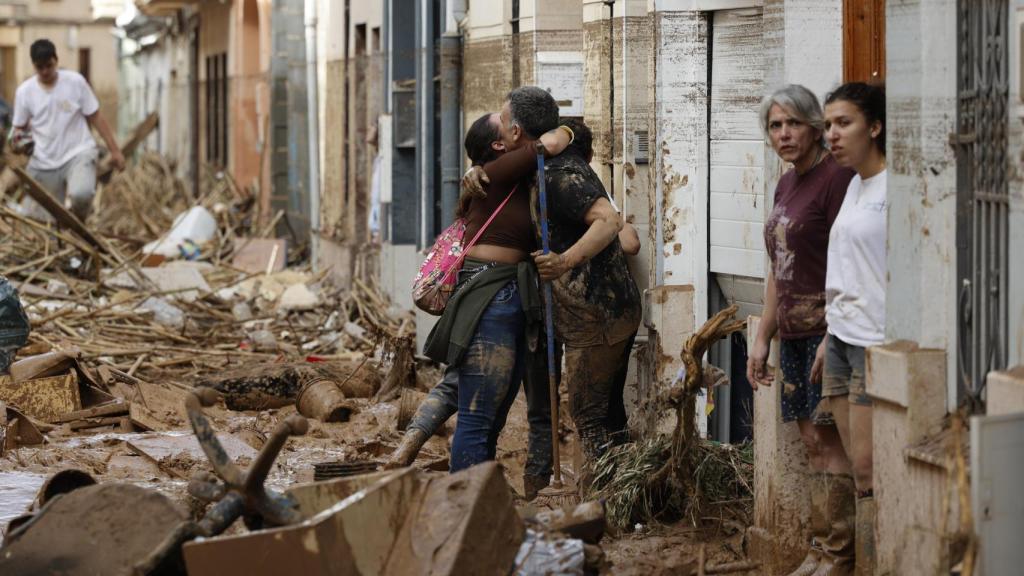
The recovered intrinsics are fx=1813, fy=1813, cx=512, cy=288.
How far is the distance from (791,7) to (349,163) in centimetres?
1280

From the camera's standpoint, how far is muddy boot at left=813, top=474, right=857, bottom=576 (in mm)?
6602

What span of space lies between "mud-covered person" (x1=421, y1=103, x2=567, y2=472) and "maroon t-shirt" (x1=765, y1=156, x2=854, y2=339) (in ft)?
5.11

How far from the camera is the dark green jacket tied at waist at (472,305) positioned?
7895 mm

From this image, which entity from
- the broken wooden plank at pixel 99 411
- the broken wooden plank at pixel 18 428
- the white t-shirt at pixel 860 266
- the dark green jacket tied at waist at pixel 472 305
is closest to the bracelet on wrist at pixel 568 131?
the dark green jacket tied at waist at pixel 472 305

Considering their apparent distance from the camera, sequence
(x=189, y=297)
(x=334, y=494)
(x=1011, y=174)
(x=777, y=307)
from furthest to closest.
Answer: (x=189, y=297), (x=777, y=307), (x=334, y=494), (x=1011, y=174)

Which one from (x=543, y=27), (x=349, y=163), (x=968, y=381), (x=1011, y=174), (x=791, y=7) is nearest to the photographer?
(x=1011, y=174)

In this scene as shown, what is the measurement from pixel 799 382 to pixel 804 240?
584 mm

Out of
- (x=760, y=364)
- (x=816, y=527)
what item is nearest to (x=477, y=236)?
(x=760, y=364)

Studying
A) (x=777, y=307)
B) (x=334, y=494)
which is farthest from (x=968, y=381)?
(x=334, y=494)

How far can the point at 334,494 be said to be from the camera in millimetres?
6074

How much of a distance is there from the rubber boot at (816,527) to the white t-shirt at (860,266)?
2.87 feet

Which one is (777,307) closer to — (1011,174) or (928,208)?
(928,208)

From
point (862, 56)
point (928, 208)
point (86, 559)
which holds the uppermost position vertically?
point (862, 56)

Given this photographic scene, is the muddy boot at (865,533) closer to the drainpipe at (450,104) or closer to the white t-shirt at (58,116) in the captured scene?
the drainpipe at (450,104)
